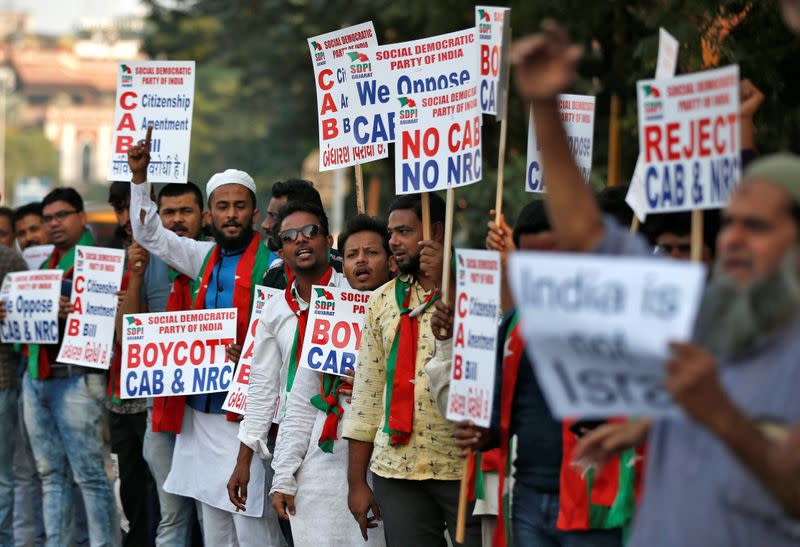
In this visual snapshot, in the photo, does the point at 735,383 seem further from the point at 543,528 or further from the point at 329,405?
the point at 329,405

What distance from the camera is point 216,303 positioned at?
8125mm

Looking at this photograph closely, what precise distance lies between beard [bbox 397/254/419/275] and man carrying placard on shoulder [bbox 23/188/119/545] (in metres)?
3.38

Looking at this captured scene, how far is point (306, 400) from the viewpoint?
7.09 meters

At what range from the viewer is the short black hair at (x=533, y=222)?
5328 millimetres

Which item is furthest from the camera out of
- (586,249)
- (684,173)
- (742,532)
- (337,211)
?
(337,211)

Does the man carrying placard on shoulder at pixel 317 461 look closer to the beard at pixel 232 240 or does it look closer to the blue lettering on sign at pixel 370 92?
the blue lettering on sign at pixel 370 92

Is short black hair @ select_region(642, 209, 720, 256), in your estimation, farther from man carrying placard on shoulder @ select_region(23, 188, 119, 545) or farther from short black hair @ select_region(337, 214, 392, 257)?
man carrying placard on shoulder @ select_region(23, 188, 119, 545)

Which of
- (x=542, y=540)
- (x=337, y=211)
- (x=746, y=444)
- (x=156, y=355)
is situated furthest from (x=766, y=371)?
(x=337, y=211)

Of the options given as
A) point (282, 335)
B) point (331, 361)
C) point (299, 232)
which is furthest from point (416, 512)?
point (299, 232)

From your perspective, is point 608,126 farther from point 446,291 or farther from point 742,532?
point 742,532

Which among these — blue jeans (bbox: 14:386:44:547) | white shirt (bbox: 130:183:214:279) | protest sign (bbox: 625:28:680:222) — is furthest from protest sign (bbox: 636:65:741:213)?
blue jeans (bbox: 14:386:44:547)

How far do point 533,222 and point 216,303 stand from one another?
318 centimetres

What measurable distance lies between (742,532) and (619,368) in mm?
477

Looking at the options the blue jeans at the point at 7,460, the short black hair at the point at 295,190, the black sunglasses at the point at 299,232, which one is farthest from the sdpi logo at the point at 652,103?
the blue jeans at the point at 7,460
